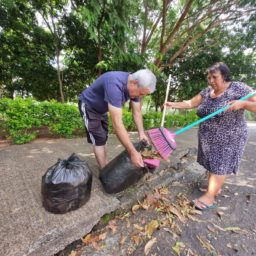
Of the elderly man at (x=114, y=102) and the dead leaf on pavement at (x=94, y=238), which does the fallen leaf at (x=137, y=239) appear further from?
the elderly man at (x=114, y=102)

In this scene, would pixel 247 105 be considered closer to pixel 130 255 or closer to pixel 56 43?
pixel 130 255

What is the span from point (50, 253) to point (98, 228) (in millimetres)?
516

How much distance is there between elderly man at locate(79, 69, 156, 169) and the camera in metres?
1.73

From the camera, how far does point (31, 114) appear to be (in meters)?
4.11

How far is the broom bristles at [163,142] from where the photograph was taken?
6.50 feet

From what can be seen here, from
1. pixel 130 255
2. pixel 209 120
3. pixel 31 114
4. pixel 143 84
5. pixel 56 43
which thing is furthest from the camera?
pixel 56 43

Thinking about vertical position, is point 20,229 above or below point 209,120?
below

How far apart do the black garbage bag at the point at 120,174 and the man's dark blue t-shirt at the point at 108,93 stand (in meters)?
0.64

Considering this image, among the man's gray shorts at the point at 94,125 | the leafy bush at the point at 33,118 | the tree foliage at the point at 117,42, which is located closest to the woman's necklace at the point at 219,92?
the man's gray shorts at the point at 94,125

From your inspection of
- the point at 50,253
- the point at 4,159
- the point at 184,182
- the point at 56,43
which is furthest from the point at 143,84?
the point at 56,43

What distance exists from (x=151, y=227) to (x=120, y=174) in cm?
65

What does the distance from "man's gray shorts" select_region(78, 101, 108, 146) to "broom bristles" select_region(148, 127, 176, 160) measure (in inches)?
27.1

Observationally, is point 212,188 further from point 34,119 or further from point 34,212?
point 34,119

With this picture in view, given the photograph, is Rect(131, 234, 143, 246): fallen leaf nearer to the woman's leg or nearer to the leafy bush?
the woman's leg
